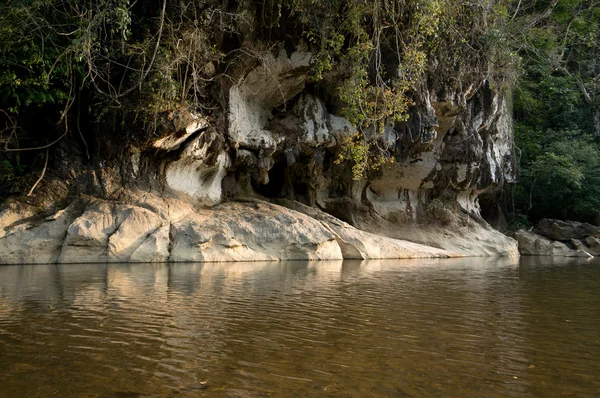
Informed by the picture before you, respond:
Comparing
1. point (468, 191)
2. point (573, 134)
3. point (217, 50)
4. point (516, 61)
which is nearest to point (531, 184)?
point (573, 134)

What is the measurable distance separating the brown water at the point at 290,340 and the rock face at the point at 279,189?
4.17 m

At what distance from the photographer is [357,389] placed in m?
3.46

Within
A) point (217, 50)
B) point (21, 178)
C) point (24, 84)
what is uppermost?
point (217, 50)

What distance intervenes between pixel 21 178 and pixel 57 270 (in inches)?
158

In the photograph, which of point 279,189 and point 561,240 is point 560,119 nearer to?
point 561,240

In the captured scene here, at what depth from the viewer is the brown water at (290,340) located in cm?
352

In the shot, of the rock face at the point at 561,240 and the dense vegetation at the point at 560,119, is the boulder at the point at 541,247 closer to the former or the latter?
the rock face at the point at 561,240

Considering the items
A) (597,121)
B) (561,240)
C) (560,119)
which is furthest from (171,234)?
(597,121)

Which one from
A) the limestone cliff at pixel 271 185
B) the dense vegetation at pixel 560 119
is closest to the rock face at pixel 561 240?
the limestone cliff at pixel 271 185

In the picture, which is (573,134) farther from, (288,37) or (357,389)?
(357,389)

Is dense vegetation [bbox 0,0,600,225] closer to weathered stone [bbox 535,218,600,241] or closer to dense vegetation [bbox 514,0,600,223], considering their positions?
dense vegetation [bbox 514,0,600,223]

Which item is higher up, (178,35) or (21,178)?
(178,35)

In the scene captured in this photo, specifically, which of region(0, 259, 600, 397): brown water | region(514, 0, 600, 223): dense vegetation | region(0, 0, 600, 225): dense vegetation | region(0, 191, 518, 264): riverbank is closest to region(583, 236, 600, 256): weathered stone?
region(514, 0, 600, 223): dense vegetation

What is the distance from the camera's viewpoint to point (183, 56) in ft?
44.1
